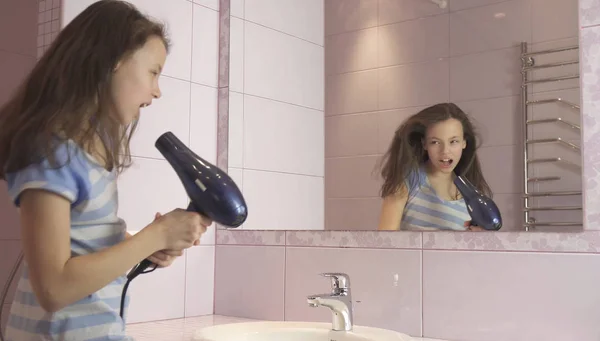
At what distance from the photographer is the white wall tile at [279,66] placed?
208 centimetres

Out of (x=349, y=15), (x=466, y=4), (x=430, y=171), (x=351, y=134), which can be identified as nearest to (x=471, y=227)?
(x=430, y=171)

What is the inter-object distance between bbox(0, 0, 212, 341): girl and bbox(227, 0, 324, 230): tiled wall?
2.81 feet

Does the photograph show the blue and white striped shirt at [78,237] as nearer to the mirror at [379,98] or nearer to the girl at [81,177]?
the girl at [81,177]

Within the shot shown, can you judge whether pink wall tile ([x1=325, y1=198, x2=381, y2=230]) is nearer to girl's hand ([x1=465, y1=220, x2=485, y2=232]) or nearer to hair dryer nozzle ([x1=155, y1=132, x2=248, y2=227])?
girl's hand ([x1=465, y1=220, x2=485, y2=232])

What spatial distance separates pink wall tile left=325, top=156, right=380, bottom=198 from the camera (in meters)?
1.87

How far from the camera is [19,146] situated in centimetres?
108

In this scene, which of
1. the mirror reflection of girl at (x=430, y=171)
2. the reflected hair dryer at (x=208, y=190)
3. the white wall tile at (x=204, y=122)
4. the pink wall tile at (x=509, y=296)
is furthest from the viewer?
the white wall tile at (x=204, y=122)

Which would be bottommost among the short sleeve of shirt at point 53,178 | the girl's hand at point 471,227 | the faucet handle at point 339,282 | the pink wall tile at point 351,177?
the faucet handle at point 339,282

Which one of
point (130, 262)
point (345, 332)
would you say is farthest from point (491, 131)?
point (130, 262)

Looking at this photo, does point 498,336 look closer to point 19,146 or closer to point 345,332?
point 345,332

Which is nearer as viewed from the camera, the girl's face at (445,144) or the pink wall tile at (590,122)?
the pink wall tile at (590,122)

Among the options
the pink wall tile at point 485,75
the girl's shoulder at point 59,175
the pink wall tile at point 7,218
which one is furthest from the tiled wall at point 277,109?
the girl's shoulder at point 59,175

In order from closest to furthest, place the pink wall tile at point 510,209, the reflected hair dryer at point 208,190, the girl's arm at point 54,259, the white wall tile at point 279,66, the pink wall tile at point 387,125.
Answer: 1. the girl's arm at point 54,259
2. the reflected hair dryer at point 208,190
3. the pink wall tile at point 510,209
4. the pink wall tile at point 387,125
5. the white wall tile at point 279,66

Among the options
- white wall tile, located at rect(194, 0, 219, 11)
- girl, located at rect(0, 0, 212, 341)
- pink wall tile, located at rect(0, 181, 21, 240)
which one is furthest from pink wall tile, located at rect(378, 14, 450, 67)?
pink wall tile, located at rect(0, 181, 21, 240)
